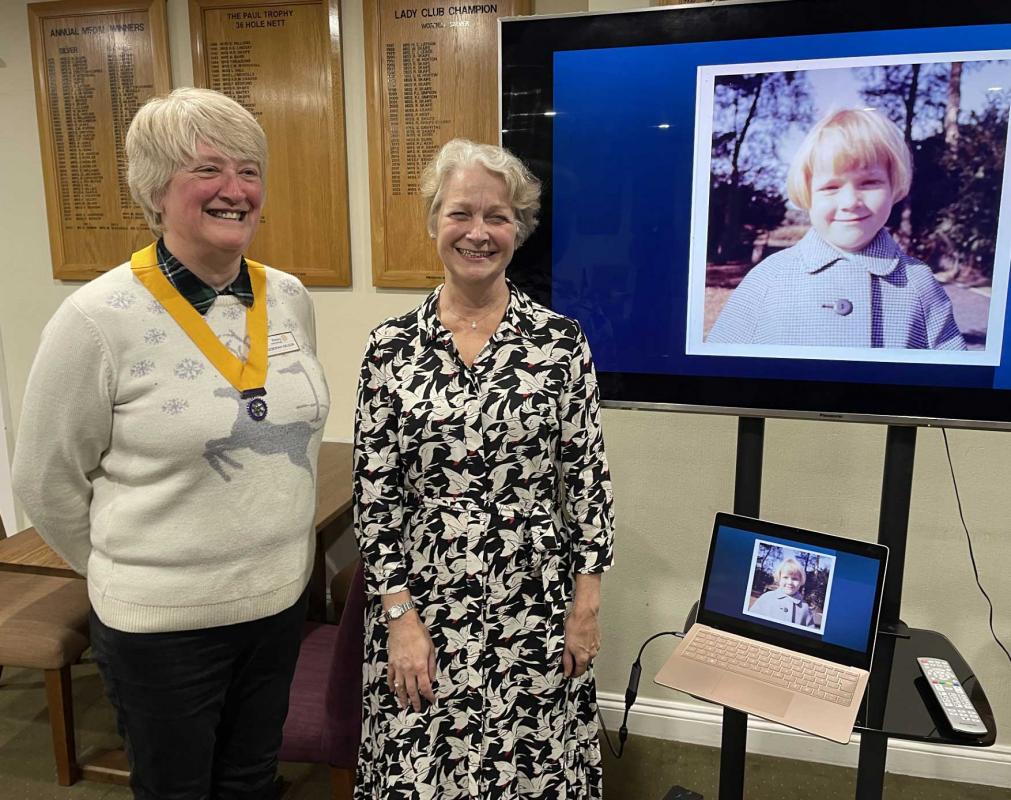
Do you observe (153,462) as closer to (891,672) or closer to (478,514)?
(478,514)

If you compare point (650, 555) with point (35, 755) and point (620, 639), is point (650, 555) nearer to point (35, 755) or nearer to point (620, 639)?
point (620, 639)

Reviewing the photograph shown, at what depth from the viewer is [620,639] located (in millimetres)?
2320

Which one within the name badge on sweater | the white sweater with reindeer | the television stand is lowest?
the television stand

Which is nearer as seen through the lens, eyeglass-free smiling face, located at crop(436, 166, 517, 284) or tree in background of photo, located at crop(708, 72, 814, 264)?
eyeglass-free smiling face, located at crop(436, 166, 517, 284)

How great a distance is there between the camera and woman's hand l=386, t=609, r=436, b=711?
4.29 feet

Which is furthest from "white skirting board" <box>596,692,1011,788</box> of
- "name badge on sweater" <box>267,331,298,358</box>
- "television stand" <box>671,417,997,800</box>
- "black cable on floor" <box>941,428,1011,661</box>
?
"name badge on sweater" <box>267,331,298,358</box>

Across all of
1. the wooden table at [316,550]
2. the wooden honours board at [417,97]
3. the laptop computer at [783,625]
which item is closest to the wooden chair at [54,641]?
the wooden table at [316,550]

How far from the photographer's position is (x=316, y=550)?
2268 mm

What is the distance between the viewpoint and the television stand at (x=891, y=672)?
126 cm

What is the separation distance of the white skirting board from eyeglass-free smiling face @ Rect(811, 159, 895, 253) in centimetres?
140

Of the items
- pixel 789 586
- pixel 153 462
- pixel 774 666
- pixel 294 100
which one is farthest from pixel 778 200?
pixel 294 100

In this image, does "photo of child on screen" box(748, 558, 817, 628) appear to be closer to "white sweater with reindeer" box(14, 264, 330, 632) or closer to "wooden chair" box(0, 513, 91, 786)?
"white sweater with reindeer" box(14, 264, 330, 632)

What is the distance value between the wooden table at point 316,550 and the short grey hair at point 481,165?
2.07 ft

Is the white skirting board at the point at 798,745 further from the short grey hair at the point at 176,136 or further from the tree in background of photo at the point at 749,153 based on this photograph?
the short grey hair at the point at 176,136
